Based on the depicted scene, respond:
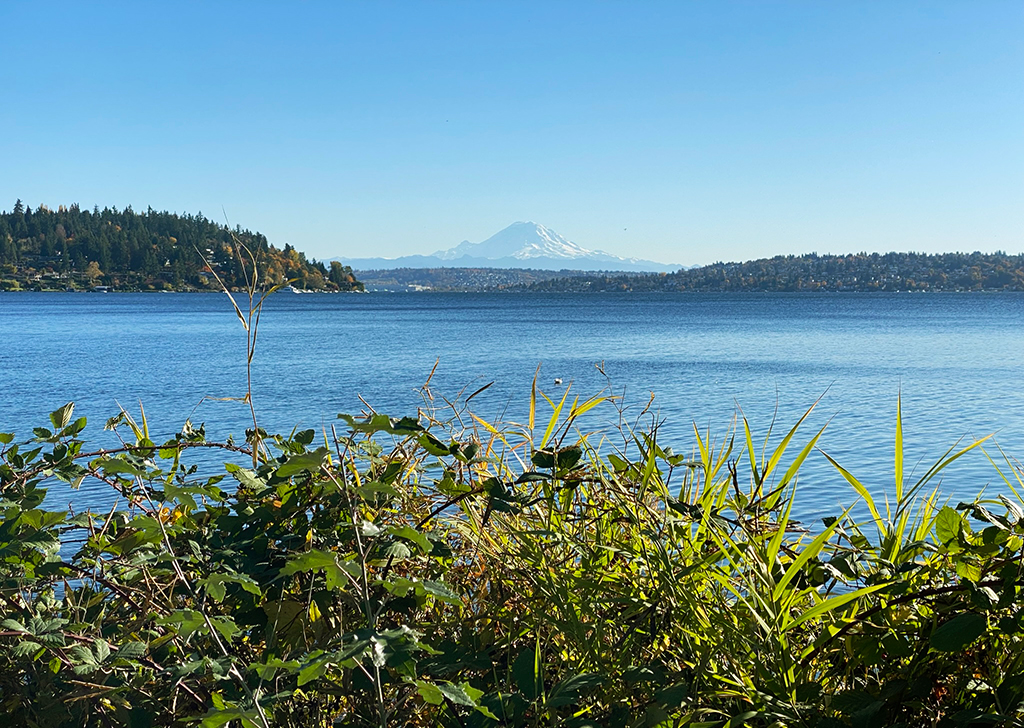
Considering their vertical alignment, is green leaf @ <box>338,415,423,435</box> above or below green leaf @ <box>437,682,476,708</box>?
above

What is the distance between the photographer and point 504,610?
2.28 metres

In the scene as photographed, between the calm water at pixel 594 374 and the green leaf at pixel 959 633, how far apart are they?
3608 mm

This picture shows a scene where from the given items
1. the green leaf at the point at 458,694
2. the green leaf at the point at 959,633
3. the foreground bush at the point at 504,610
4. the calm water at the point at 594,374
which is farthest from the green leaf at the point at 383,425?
the calm water at the point at 594,374

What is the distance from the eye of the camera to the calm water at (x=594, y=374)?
18.8 m

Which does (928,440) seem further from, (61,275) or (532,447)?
(61,275)

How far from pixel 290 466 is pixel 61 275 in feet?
657

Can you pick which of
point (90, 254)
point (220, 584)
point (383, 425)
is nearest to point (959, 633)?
point (383, 425)

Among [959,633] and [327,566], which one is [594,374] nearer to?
[959,633]

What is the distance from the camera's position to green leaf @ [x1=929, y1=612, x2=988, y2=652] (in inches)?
63.2

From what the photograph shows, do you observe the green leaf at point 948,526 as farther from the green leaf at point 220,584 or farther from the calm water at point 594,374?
the calm water at point 594,374

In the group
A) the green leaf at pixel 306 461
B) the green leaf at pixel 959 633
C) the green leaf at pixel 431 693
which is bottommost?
the green leaf at pixel 431 693

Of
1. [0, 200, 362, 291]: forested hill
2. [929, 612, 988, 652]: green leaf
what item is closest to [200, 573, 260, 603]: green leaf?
[929, 612, 988, 652]: green leaf

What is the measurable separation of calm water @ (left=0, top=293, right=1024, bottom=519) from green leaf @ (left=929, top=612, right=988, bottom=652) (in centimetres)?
361

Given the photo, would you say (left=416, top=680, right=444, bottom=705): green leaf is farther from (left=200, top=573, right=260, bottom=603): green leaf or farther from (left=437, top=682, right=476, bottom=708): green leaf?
(left=200, top=573, right=260, bottom=603): green leaf
